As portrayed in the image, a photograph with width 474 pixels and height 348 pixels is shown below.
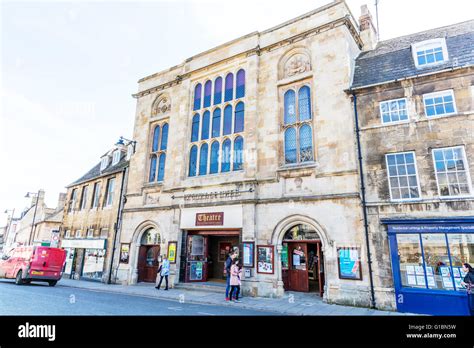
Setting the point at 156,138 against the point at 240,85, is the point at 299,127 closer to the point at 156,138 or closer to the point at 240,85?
the point at 240,85

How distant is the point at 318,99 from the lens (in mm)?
13742

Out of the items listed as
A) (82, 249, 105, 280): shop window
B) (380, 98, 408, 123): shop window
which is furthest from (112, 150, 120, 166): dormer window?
(380, 98, 408, 123): shop window

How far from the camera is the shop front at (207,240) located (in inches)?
575

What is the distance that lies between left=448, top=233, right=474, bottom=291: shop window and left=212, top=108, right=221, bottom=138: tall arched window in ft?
39.0

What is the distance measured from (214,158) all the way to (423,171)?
33.0 ft

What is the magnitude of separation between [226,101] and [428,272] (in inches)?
500

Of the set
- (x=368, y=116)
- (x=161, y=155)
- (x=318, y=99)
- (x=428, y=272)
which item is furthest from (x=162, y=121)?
(x=428, y=272)

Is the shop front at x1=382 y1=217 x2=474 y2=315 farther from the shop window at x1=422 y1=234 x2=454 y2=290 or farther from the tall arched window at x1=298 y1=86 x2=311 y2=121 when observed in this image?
the tall arched window at x1=298 y1=86 x2=311 y2=121

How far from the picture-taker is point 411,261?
34.2 feet

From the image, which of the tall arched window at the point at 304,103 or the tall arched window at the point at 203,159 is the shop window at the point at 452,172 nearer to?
the tall arched window at the point at 304,103

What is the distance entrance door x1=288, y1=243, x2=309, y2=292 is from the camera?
44.2 ft

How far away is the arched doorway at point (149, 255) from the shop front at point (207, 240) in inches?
105

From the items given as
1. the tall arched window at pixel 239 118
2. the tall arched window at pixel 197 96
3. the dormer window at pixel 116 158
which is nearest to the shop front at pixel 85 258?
the dormer window at pixel 116 158

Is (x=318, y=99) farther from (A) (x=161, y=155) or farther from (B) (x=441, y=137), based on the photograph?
(A) (x=161, y=155)
